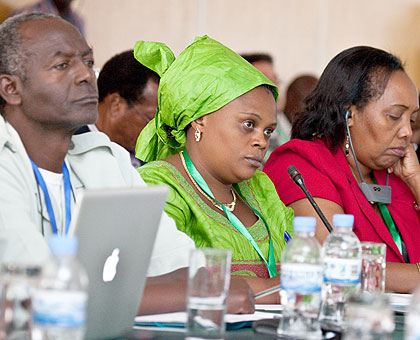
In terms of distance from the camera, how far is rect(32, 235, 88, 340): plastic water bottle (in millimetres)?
1146

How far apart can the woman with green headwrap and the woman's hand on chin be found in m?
0.79

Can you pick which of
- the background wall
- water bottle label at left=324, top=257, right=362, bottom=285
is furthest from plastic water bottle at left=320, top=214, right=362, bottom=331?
the background wall

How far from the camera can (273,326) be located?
1.60 m

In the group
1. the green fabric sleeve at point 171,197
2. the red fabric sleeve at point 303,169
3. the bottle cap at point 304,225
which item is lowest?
the bottle cap at point 304,225

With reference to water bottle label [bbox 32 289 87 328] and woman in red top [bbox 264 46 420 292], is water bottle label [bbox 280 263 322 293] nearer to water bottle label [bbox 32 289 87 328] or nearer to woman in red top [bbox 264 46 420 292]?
water bottle label [bbox 32 289 87 328]

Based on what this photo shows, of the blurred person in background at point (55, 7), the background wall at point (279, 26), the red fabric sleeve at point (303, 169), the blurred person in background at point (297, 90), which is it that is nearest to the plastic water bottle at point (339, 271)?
the red fabric sleeve at point (303, 169)

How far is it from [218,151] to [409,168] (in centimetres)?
104

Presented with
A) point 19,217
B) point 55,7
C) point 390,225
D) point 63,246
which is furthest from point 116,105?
point 63,246

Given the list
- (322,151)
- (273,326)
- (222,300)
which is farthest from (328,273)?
(322,151)

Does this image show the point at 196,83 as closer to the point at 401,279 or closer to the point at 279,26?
the point at 401,279

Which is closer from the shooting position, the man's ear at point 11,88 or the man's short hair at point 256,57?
the man's ear at point 11,88

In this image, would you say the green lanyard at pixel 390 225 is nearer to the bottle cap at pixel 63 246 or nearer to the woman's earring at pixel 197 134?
the woman's earring at pixel 197 134

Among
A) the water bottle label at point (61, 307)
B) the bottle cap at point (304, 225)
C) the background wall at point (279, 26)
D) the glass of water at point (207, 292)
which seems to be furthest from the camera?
the background wall at point (279, 26)

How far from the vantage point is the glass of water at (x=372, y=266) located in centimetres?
200
